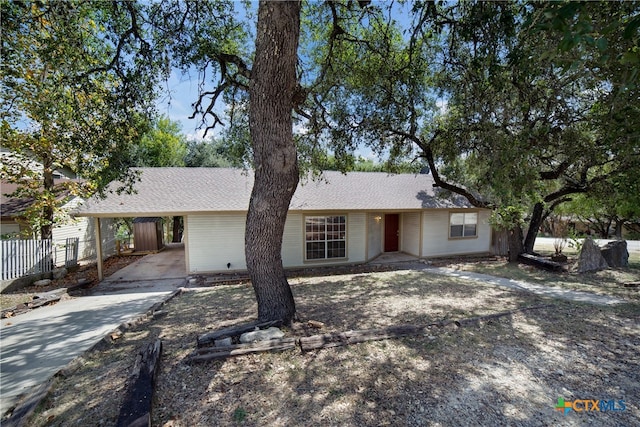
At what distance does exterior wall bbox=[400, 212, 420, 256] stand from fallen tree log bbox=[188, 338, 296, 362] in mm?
10217

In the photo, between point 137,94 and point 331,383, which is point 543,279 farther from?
point 137,94

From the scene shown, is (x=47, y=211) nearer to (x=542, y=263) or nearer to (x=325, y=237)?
(x=325, y=237)

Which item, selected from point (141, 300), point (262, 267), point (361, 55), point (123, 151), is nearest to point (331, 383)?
point (262, 267)

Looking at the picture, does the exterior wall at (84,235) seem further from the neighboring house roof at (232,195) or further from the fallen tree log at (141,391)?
the fallen tree log at (141,391)

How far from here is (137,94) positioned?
630 centimetres

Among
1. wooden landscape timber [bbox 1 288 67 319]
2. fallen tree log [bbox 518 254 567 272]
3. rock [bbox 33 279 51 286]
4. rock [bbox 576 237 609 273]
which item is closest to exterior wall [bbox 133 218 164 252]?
rock [bbox 33 279 51 286]

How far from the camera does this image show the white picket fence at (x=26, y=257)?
838 cm

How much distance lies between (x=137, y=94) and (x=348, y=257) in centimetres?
885

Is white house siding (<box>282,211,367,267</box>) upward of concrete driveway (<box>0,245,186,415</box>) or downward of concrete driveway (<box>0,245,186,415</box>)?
upward

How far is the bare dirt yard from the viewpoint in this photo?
9.20 feet

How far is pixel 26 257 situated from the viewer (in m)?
8.88

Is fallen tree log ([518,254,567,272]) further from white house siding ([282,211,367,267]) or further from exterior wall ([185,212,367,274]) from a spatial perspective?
exterior wall ([185,212,367,274])

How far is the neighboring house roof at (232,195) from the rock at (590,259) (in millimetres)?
4509

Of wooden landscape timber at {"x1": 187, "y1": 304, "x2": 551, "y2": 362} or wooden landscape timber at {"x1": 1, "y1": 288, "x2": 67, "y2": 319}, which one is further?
wooden landscape timber at {"x1": 1, "y1": 288, "x2": 67, "y2": 319}
